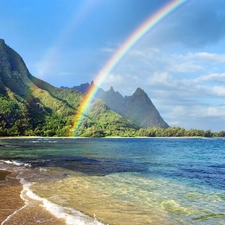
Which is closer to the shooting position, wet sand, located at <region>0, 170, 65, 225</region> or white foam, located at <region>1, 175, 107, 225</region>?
wet sand, located at <region>0, 170, 65, 225</region>

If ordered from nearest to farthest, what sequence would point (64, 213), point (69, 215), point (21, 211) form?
point (69, 215) → point (21, 211) → point (64, 213)

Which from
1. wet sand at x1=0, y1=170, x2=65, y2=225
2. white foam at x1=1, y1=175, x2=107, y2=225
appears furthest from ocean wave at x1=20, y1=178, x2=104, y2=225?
wet sand at x1=0, y1=170, x2=65, y2=225

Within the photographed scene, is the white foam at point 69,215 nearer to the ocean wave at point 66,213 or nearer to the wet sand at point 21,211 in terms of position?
the ocean wave at point 66,213

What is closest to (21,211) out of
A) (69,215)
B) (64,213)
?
(64,213)

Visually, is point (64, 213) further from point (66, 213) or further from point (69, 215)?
point (69, 215)

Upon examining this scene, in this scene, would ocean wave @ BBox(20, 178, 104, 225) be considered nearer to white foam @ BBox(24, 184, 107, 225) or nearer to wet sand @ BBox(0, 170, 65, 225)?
white foam @ BBox(24, 184, 107, 225)

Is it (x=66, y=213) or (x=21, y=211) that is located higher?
(x=66, y=213)

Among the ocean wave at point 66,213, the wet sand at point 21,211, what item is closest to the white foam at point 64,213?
the ocean wave at point 66,213

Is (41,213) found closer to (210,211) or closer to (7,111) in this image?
(210,211)

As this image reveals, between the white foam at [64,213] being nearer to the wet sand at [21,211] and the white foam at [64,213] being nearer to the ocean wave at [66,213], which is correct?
the ocean wave at [66,213]

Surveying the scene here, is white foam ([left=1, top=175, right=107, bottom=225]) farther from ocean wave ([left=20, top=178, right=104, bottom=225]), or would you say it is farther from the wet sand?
the wet sand

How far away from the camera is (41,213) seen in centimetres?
1081

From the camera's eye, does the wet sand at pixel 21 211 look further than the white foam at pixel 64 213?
No

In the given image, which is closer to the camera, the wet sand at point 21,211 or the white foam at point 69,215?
the wet sand at point 21,211
